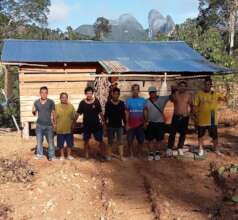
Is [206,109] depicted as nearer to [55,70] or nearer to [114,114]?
[114,114]

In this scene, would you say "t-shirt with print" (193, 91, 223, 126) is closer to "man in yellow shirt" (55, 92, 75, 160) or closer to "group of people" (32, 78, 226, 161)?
"group of people" (32, 78, 226, 161)

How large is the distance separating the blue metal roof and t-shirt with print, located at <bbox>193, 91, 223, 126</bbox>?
142 inches

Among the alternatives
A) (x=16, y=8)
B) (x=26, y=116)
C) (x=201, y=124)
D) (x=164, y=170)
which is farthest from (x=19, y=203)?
(x=16, y=8)

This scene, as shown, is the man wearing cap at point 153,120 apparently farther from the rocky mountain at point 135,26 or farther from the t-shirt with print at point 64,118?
the rocky mountain at point 135,26

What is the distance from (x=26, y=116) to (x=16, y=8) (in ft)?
87.0

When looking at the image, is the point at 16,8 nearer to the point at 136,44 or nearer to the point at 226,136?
the point at 136,44

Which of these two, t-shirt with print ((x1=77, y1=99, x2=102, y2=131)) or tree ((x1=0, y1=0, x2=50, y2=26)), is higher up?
tree ((x1=0, y1=0, x2=50, y2=26))

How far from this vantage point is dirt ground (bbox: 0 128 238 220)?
6156 millimetres

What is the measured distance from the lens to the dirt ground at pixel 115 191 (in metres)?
6.16

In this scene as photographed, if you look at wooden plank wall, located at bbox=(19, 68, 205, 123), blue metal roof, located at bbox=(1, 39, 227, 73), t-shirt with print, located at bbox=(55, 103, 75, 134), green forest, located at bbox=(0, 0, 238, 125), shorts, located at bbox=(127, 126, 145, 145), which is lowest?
shorts, located at bbox=(127, 126, 145, 145)

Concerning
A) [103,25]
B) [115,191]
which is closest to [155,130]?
[115,191]

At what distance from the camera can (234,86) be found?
2041 centimetres

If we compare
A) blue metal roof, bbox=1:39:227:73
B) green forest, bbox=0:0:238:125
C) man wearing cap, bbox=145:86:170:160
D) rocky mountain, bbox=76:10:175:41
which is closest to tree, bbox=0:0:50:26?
green forest, bbox=0:0:238:125

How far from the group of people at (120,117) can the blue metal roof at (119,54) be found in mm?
3597
